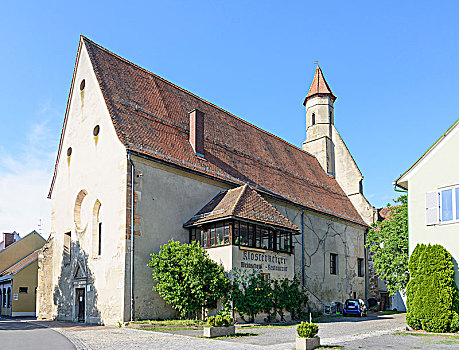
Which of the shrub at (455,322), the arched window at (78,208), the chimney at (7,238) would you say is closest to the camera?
the shrub at (455,322)

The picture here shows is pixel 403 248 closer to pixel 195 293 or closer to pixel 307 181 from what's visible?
pixel 307 181

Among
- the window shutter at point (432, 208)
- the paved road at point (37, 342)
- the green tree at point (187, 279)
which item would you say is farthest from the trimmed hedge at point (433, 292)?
the paved road at point (37, 342)

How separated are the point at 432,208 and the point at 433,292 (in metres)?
3.03

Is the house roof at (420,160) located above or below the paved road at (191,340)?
above

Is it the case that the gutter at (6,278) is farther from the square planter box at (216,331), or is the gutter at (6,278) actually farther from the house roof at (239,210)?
the square planter box at (216,331)

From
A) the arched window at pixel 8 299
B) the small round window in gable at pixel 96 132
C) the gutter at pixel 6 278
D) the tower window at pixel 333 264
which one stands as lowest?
the arched window at pixel 8 299

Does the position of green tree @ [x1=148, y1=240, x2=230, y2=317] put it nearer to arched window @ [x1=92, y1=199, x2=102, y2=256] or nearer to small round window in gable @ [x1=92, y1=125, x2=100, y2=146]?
arched window @ [x1=92, y1=199, x2=102, y2=256]

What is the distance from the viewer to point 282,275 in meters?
23.4

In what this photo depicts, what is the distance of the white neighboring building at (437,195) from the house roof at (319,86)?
1065 inches

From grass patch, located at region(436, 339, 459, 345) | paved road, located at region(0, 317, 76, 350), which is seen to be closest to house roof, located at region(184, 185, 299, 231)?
paved road, located at region(0, 317, 76, 350)

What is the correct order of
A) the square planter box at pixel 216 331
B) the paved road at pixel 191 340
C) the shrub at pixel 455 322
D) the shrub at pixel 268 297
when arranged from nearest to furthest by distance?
the paved road at pixel 191 340 → the square planter box at pixel 216 331 → the shrub at pixel 455 322 → the shrub at pixel 268 297

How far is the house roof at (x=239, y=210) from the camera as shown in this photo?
2173 cm

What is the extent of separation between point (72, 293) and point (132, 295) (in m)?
5.59

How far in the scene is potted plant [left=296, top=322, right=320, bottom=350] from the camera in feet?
39.7
